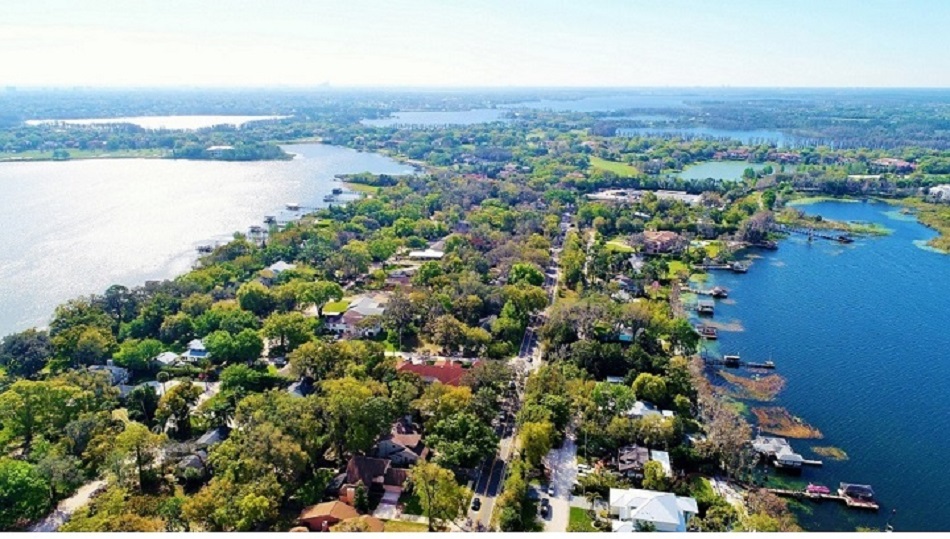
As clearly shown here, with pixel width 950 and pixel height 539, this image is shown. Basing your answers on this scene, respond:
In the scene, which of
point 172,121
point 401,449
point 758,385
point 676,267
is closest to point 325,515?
point 401,449

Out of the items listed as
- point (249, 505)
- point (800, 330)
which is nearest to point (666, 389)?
point (800, 330)

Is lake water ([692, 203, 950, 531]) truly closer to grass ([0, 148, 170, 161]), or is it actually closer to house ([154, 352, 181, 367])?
house ([154, 352, 181, 367])

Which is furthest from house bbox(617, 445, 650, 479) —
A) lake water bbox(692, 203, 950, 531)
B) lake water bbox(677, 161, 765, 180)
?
lake water bbox(677, 161, 765, 180)

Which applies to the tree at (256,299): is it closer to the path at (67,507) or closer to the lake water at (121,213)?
the lake water at (121,213)

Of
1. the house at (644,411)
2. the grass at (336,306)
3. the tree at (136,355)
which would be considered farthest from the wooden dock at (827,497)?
the tree at (136,355)

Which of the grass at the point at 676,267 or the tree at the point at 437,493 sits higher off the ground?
the tree at the point at 437,493
